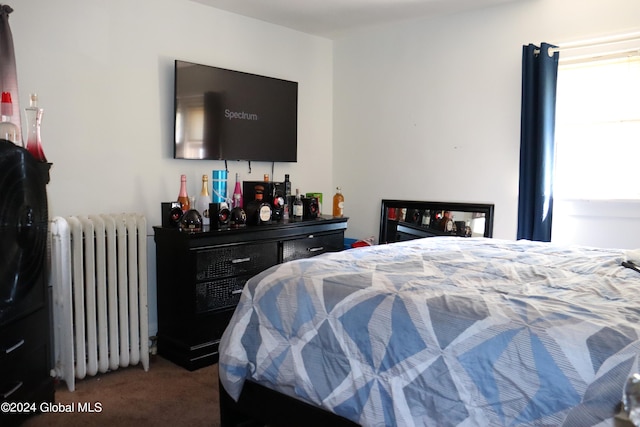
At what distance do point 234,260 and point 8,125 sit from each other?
4.68 feet

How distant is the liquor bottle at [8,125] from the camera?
2.08 meters

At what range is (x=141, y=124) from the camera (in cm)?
326

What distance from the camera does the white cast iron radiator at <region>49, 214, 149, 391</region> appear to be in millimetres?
2619

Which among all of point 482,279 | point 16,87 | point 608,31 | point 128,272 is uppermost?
point 608,31

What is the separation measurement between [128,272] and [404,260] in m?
1.65

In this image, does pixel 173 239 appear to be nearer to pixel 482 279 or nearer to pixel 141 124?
pixel 141 124

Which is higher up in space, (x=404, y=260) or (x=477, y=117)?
(x=477, y=117)

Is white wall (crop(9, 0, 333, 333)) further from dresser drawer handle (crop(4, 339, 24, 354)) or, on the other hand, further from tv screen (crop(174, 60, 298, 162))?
dresser drawer handle (crop(4, 339, 24, 354))

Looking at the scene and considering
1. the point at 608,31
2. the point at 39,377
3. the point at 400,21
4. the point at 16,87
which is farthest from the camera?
the point at 400,21

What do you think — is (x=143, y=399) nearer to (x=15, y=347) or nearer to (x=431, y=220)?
(x=15, y=347)

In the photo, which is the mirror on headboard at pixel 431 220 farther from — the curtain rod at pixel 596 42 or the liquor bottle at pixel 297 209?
the curtain rod at pixel 596 42

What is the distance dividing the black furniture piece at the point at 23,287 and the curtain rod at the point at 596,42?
308 cm

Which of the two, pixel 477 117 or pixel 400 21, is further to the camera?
pixel 400 21

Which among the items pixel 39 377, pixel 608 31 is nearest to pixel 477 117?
pixel 608 31
